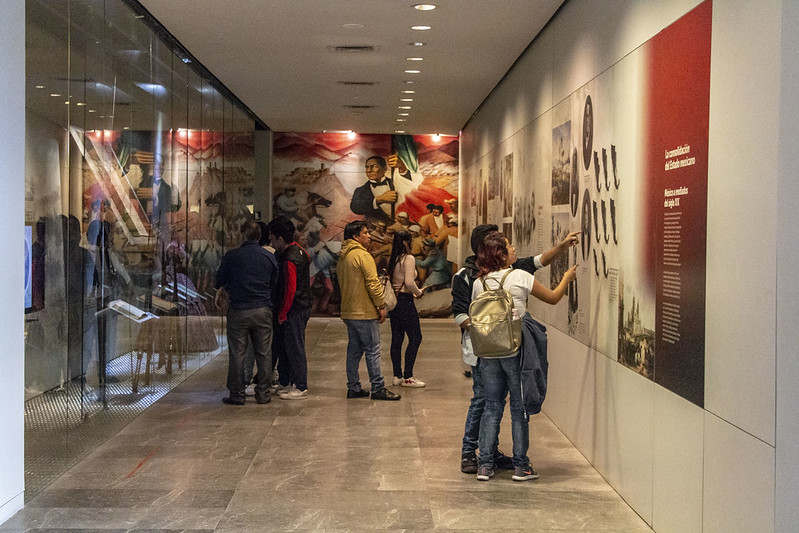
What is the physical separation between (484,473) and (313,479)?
3.87 feet

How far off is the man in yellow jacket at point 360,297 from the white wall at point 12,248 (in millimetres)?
3836

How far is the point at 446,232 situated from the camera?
19.1 meters

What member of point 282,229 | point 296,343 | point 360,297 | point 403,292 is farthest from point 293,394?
point 282,229

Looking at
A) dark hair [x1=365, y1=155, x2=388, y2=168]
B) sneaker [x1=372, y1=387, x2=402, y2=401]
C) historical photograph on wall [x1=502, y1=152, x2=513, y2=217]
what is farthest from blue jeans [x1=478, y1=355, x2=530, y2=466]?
dark hair [x1=365, y1=155, x2=388, y2=168]

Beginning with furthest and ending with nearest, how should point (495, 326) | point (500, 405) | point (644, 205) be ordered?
point (500, 405) < point (495, 326) < point (644, 205)

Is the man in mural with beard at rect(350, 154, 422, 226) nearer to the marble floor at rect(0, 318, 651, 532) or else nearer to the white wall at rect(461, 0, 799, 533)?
the marble floor at rect(0, 318, 651, 532)

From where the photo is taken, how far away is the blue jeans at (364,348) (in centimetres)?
895

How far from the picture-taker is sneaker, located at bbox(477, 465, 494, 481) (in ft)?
19.9

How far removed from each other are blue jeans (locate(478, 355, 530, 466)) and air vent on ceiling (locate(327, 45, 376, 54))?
4.89m

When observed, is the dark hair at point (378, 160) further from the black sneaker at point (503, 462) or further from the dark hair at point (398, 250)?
the black sneaker at point (503, 462)

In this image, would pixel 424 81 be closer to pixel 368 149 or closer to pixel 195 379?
pixel 195 379

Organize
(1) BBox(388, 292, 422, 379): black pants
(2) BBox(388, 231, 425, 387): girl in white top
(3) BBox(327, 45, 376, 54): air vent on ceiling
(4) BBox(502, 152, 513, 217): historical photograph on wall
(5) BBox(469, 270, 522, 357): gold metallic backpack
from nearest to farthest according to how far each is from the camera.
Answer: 1. (5) BBox(469, 270, 522, 357): gold metallic backpack
2. (2) BBox(388, 231, 425, 387): girl in white top
3. (1) BBox(388, 292, 422, 379): black pants
4. (3) BBox(327, 45, 376, 54): air vent on ceiling
5. (4) BBox(502, 152, 513, 217): historical photograph on wall

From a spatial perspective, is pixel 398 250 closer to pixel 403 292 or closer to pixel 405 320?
pixel 403 292

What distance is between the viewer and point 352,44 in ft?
31.5
